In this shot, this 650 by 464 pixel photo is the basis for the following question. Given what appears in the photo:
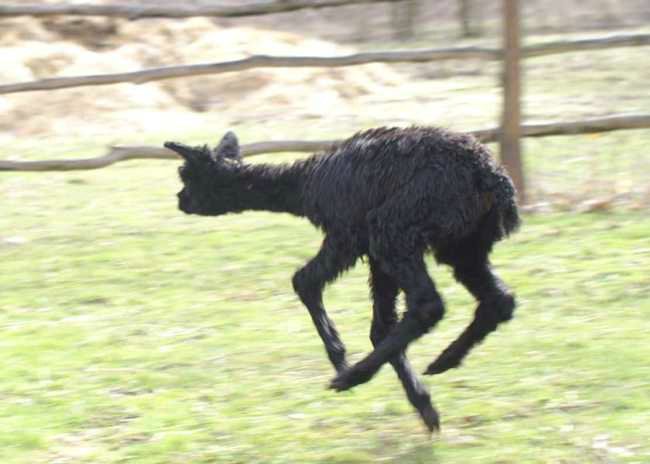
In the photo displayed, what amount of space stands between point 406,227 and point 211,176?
133 centimetres

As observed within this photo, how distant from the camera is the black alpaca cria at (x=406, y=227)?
4719mm

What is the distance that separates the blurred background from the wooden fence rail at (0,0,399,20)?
159cm

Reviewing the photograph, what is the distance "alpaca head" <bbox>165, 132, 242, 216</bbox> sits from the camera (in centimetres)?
564

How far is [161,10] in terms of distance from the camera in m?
9.79

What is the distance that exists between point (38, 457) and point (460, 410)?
1767 mm

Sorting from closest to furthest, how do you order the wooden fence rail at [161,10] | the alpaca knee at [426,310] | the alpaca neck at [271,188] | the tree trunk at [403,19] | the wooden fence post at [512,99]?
the alpaca knee at [426,310]
the alpaca neck at [271,188]
the wooden fence post at [512,99]
the wooden fence rail at [161,10]
the tree trunk at [403,19]

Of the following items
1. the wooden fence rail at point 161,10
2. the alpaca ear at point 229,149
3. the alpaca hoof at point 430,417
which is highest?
the wooden fence rail at point 161,10

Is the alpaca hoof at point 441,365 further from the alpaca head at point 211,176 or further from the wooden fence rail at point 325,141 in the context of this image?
the wooden fence rail at point 325,141

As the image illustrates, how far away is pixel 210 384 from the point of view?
18.4 ft

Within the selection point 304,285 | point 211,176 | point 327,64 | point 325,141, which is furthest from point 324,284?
point 327,64

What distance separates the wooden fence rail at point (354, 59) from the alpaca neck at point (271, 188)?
372 centimetres

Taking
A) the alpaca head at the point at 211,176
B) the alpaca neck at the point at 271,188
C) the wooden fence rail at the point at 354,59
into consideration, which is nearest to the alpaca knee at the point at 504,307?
the alpaca neck at the point at 271,188

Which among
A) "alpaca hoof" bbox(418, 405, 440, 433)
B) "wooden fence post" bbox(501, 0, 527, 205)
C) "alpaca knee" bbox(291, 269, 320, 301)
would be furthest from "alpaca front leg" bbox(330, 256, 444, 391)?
"wooden fence post" bbox(501, 0, 527, 205)

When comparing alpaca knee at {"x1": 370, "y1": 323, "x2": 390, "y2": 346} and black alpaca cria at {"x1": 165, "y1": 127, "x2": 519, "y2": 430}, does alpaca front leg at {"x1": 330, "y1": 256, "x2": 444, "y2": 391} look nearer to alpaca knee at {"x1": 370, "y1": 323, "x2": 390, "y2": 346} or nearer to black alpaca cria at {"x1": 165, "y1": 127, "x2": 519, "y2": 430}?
black alpaca cria at {"x1": 165, "y1": 127, "x2": 519, "y2": 430}
